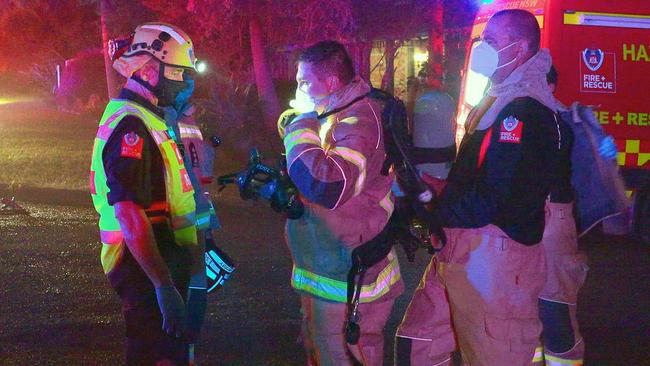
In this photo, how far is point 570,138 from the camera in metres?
3.36

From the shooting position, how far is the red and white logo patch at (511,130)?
3.07 metres

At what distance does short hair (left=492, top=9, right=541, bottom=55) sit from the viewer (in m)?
3.28

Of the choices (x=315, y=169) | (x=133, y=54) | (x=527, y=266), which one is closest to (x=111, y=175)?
(x=133, y=54)

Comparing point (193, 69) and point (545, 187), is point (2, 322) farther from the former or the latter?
point (545, 187)

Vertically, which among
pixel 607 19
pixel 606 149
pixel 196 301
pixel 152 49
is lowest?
pixel 196 301

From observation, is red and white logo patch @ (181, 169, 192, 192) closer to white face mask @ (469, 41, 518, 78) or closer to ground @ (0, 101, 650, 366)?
ground @ (0, 101, 650, 366)

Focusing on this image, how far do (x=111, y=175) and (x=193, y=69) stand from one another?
642 millimetres

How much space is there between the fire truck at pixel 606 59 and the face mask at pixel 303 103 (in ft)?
12.8

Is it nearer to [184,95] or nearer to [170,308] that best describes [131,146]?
[184,95]

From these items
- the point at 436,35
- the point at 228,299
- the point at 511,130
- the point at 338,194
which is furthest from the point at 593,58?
the point at 436,35

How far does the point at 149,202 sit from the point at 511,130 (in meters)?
1.41

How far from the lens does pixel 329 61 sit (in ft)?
10.7

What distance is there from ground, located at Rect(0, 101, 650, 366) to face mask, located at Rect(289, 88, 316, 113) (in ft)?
2.32

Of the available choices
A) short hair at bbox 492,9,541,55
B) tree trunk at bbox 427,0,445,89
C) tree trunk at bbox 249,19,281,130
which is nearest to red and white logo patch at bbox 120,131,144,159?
short hair at bbox 492,9,541,55
